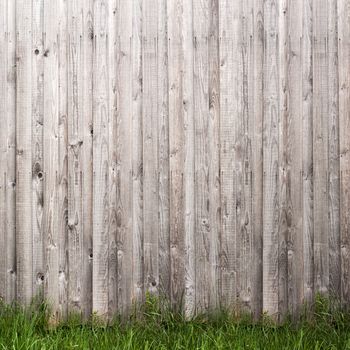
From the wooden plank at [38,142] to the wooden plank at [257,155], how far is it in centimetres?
116

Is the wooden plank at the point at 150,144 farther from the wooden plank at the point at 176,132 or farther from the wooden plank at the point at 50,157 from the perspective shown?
the wooden plank at the point at 50,157

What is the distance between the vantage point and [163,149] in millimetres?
3500

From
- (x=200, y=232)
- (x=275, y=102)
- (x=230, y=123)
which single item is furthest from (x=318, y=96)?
(x=200, y=232)

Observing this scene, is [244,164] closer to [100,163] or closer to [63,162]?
[100,163]

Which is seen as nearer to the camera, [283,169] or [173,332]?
[173,332]

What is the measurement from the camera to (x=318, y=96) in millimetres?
3502

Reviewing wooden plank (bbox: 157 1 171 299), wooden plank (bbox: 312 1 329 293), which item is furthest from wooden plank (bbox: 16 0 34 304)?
wooden plank (bbox: 312 1 329 293)

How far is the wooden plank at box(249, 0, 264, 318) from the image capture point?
11.4ft

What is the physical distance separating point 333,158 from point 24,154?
1.71m

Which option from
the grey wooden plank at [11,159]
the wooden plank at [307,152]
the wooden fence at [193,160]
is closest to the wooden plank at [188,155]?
the wooden fence at [193,160]

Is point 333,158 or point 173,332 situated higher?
point 333,158

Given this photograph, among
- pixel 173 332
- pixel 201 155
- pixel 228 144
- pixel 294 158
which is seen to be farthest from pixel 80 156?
pixel 294 158

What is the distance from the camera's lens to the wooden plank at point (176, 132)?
3.47 metres

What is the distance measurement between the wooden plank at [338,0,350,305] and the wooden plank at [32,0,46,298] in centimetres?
165
